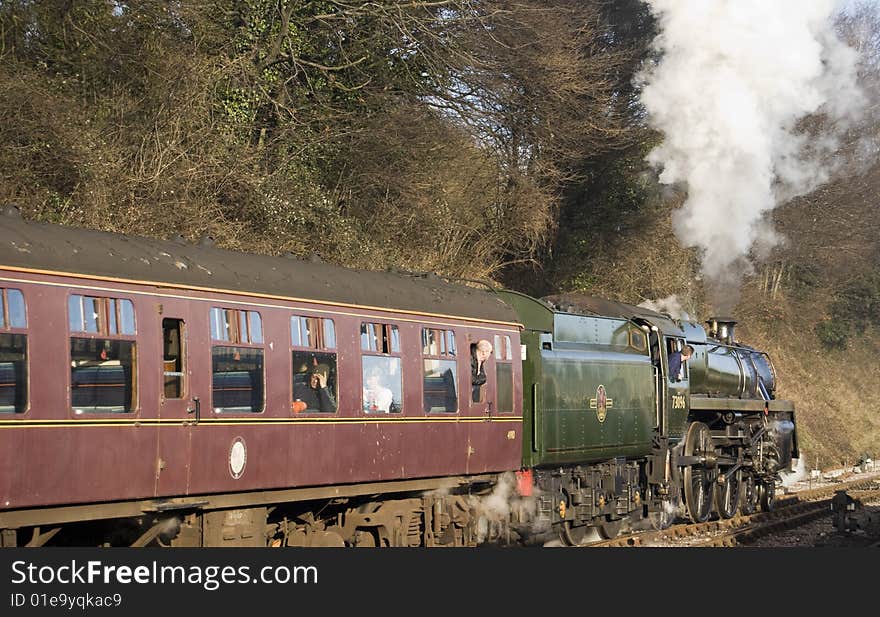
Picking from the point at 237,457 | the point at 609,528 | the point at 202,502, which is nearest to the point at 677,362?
the point at 609,528

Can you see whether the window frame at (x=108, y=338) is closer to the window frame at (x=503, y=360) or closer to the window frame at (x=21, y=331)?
the window frame at (x=21, y=331)

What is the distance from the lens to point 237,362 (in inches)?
394

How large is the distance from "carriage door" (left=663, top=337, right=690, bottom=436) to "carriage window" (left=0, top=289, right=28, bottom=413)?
1159cm

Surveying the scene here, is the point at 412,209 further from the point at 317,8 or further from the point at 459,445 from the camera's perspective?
the point at 459,445

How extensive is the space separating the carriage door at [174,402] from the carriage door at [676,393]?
33.0ft

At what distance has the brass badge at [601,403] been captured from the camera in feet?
52.2

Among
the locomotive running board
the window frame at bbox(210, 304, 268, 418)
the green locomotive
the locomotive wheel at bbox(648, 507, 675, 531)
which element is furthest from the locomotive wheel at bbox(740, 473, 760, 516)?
the window frame at bbox(210, 304, 268, 418)

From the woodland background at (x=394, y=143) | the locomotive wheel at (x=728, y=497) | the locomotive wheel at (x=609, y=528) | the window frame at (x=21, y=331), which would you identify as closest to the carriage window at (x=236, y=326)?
the window frame at (x=21, y=331)

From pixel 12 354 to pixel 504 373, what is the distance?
7.05 meters

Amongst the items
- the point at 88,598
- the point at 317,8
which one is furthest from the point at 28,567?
the point at 317,8

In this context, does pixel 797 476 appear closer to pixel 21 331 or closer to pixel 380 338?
pixel 380 338

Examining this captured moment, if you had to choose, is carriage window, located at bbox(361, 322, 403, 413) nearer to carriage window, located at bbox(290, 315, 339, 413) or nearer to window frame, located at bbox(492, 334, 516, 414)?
carriage window, located at bbox(290, 315, 339, 413)

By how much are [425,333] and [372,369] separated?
1.11 m

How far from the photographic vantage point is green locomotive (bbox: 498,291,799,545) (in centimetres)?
1517
